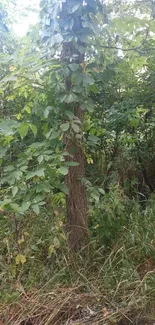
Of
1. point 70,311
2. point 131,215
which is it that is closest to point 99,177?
point 131,215

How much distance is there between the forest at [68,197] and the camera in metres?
1.76

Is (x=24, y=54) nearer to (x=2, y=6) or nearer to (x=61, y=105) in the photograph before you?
(x=61, y=105)

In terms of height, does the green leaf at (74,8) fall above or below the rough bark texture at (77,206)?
above

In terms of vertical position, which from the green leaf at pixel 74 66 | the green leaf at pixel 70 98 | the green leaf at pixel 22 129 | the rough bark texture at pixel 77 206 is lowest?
the rough bark texture at pixel 77 206

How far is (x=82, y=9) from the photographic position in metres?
1.77

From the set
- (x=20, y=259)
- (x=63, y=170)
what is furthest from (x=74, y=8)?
(x=20, y=259)

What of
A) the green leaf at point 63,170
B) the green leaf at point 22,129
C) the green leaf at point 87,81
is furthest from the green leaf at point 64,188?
the green leaf at point 87,81

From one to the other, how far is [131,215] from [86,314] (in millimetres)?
1084

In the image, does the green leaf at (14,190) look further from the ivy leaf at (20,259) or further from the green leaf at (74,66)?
the green leaf at (74,66)

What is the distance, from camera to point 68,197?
7.04 ft

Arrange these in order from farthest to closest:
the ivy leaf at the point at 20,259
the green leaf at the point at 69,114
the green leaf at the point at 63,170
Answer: the ivy leaf at the point at 20,259 < the green leaf at the point at 69,114 < the green leaf at the point at 63,170

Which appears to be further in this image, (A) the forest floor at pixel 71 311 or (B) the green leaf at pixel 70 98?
(B) the green leaf at pixel 70 98

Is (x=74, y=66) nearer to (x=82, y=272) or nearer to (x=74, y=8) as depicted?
(x=74, y=8)

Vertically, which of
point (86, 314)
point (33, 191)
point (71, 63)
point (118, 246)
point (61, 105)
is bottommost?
point (86, 314)
